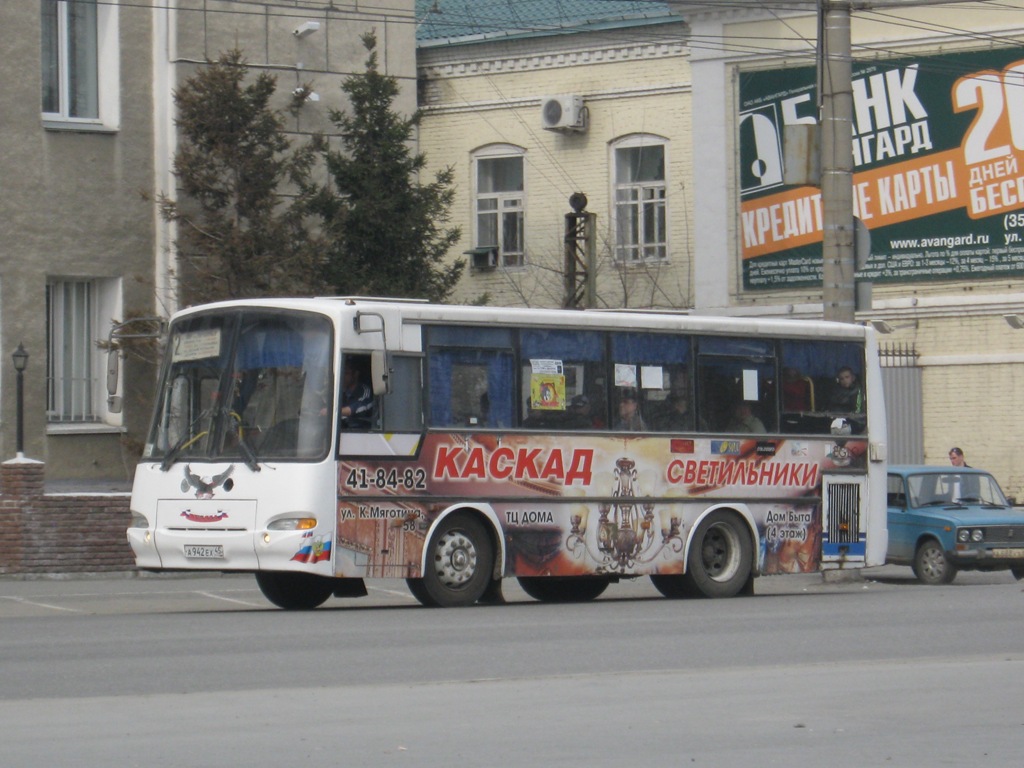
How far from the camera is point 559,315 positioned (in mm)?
17953

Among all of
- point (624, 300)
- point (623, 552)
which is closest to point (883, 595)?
point (623, 552)

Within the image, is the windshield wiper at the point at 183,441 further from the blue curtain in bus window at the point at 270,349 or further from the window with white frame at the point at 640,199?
the window with white frame at the point at 640,199

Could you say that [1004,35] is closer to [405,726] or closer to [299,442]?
[299,442]

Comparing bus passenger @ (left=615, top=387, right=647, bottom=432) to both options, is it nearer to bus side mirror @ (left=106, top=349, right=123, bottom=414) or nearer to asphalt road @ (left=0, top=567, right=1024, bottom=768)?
asphalt road @ (left=0, top=567, right=1024, bottom=768)

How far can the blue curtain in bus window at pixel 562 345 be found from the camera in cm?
1777

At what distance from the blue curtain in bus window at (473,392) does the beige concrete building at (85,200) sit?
33.5 ft

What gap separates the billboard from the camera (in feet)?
104

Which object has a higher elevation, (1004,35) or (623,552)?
(1004,35)

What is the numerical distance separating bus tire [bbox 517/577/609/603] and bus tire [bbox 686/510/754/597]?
1.04 m

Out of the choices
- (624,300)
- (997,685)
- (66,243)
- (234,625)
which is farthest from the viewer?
(624,300)

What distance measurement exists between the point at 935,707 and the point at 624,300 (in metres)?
27.3

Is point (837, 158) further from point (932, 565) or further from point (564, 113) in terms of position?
point (564, 113)

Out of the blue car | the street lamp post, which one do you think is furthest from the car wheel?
the street lamp post

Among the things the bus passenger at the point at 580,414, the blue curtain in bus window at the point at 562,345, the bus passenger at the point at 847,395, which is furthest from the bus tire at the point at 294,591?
the bus passenger at the point at 847,395
